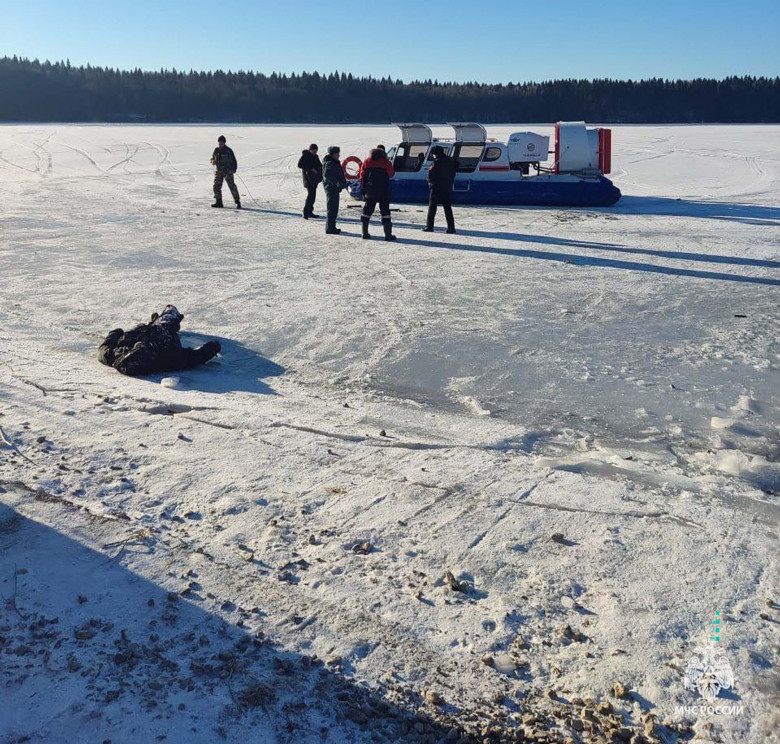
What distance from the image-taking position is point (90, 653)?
2.79 m

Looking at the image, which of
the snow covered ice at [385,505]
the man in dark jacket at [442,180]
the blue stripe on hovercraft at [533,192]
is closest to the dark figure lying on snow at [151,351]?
the snow covered ice at [385,505]

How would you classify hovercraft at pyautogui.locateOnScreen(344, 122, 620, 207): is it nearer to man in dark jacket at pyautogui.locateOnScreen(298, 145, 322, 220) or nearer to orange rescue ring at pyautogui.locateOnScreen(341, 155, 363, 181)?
orange rescue ring at pyautogui.locateOnScreen(341, 155, 363, 181)

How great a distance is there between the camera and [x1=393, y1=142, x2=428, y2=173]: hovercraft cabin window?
16031 millimetres

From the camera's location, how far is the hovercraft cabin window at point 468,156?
50.8 feet

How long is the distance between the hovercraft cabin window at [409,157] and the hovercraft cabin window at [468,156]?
2.55 ft

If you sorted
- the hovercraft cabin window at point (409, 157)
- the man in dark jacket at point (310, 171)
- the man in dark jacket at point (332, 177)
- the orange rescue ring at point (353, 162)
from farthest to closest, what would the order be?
the hovercraft cabin window at point (409, 157), the orange rescue ring at point (353, 162), the man in dark jacket at point (310, 171), the man in dark jacket at point (332, 177)

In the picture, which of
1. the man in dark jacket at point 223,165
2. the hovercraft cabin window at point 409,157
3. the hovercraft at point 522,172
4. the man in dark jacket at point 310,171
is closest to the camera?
the man in dark jacket at point 310,171

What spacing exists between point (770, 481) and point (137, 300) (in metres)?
6.02

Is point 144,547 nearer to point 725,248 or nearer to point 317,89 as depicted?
point 725,248

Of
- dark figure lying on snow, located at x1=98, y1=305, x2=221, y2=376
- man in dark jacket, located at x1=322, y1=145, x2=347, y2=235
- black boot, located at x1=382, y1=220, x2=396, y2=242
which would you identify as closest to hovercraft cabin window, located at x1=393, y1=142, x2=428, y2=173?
man in dark jacket, located at x1=322, y1=145, x2=347, y2=235

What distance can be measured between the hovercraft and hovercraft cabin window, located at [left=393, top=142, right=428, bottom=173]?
32 cm

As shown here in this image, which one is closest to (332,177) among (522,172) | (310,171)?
(310,171)

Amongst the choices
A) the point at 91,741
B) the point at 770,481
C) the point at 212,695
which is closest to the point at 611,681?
the point at 212,695

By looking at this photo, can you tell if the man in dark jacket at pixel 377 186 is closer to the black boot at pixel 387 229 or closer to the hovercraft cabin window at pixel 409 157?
the black boot at pixel 387 229
